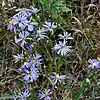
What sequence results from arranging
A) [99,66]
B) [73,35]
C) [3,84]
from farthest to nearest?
[73,35] → [3,84] → [99,66]

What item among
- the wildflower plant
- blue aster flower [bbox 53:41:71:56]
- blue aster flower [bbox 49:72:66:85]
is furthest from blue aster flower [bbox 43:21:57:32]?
blue aster flower [bbox 49:72:66:85]

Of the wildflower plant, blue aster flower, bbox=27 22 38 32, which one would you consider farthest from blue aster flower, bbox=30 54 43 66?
blue aster flower, bbox=27 22 38 32

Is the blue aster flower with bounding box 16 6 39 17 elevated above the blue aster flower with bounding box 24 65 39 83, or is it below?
above

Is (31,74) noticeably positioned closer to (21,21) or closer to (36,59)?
(36,59)

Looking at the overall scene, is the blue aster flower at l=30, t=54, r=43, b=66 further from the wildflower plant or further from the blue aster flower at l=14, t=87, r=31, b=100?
the blue aster flower at l=14, t=87, r=31, b=100

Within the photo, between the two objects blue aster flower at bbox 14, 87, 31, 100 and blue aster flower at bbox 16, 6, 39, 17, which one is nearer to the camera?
blue aster flower at bbox 14, 87, 31, 100

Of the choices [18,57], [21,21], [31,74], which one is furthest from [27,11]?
[31,74]

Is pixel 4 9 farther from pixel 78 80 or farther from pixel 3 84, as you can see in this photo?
pixel 78 80

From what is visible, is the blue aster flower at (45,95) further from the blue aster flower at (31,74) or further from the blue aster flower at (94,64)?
the blue aster flower at (94,64)

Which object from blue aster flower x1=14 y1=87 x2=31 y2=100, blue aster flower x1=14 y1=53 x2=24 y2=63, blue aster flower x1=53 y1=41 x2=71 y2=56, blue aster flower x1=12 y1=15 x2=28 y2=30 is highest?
blue aster flower x1=12 y1=15 x2=28 y2=30

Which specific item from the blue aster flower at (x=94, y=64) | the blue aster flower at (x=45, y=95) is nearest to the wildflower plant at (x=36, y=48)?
the blue aster flower at (x=45, y=95)

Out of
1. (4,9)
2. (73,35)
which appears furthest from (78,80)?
(4,9)
